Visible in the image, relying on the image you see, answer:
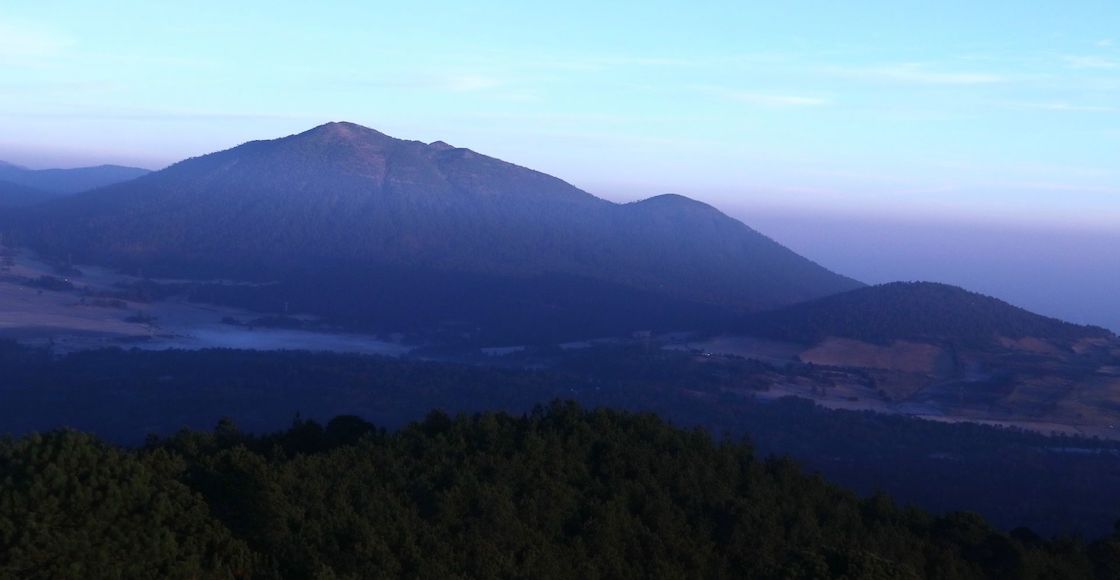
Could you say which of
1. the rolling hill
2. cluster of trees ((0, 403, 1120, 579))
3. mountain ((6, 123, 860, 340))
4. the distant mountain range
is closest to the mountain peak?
mountain ((6, 123, 860, 340))

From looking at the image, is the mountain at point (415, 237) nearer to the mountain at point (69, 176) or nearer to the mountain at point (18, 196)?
the mountain at point (18, 196)

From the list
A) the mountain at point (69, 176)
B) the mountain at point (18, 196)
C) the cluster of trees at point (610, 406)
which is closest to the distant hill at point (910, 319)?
the cluster of trees at point (610, 406)

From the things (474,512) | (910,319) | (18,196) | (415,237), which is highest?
(415,237)

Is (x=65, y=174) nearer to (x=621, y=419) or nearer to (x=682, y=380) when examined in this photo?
(x=682, y=380)

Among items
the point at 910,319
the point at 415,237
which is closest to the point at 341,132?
the point at 415,237

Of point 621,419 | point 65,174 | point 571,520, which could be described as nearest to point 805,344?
point 621,419

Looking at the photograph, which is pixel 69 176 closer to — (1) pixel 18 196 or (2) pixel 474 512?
(1) pixel 18 196

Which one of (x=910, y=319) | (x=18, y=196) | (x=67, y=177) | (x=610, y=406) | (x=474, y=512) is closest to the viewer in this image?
(x=474, y=512)
